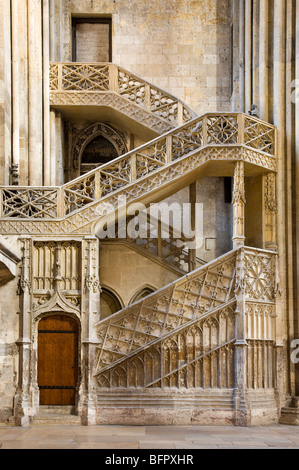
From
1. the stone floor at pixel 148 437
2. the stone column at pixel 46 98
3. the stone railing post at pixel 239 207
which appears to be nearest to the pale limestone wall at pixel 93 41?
the stone column at pixel 46 98

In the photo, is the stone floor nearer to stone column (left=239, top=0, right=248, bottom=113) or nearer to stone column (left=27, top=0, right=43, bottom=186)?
stone column (left=27, top=0, right=43, bottom=186)

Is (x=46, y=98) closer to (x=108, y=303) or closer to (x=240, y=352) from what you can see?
(x=108, y=303)

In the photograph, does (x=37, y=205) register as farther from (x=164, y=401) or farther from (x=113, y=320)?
(x=164, y=401)

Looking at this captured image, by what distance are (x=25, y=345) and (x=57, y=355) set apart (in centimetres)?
80

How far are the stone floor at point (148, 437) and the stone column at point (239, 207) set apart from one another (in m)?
3.99

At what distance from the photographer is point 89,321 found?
1408 cm

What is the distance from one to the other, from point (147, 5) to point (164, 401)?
12328 millimetres

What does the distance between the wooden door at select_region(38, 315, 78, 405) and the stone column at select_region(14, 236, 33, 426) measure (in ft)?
1.30

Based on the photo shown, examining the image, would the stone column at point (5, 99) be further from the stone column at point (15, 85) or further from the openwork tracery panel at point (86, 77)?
the openwork tracery panel at point (86, 77)

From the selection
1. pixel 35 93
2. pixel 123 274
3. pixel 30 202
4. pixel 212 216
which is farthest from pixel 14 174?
pixel 212 216

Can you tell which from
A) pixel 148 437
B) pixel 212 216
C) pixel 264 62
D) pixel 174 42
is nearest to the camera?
pixel 148 437

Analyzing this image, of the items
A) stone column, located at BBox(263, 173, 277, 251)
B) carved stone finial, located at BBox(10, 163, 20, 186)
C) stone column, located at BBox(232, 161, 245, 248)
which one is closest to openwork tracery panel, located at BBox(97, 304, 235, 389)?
stone column, located at BBox(232, 161, 245, 248)

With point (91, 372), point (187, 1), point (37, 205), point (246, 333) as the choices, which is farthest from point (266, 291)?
point (187, 1)

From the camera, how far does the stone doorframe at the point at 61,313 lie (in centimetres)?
1381
